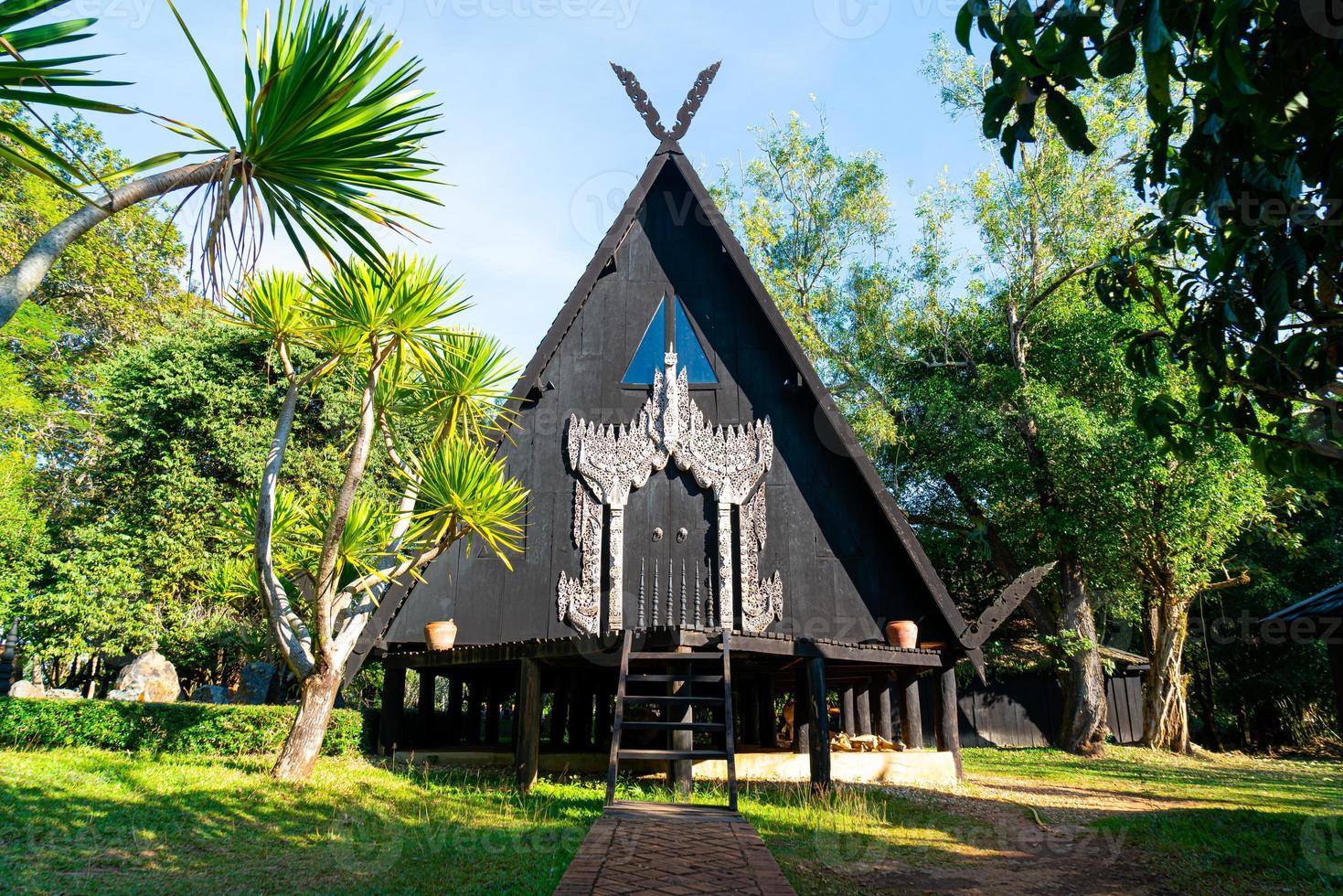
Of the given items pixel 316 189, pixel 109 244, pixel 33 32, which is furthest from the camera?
pixel 109 244

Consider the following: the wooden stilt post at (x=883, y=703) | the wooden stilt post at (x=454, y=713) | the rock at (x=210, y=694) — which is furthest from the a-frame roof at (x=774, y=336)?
the rock at (x=210, y=694)

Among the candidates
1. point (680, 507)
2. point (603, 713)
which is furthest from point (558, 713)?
point (680, 507)

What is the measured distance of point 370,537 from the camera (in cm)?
987

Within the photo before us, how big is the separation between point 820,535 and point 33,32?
9941mm

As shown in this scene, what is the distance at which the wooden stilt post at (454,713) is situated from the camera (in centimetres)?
1362

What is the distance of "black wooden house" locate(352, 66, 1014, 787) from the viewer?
36.8 feet

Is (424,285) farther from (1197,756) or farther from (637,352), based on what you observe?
(1197,756)

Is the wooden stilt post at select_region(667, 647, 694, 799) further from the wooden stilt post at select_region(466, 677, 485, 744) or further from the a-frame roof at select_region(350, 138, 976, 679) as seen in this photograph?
the wooden stilt post at select_region(466, 677, 485, 744)

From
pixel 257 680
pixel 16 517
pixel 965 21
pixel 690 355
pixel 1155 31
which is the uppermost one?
pixel 690 355

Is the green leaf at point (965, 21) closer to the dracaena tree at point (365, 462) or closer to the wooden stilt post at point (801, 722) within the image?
the dracaena tree at point (365, 462)

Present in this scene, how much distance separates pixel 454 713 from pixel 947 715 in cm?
774

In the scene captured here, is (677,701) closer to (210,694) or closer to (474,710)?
(474,710)

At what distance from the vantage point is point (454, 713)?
45.3ft

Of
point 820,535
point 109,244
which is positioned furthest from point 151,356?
point 820,535
